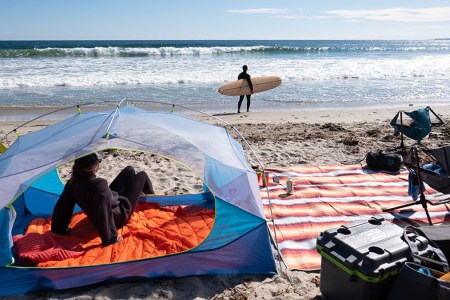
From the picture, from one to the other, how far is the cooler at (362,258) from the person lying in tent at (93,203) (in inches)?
75.4

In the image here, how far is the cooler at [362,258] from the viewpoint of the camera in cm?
278

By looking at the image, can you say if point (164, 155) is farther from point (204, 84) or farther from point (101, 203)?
point (204, 84)

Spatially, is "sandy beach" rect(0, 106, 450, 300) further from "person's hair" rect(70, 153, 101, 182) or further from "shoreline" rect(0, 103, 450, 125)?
"person's hair" rect(70, 153, 101, 182)

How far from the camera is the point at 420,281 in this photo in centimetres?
256

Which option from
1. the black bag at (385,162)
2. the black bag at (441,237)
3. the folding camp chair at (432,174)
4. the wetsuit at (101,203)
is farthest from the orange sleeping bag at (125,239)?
the black bag at (385,162)

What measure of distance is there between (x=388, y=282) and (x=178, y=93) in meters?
13.2

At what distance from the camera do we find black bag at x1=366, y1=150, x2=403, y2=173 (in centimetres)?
618

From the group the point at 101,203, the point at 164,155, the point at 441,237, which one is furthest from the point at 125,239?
the point at 441,237

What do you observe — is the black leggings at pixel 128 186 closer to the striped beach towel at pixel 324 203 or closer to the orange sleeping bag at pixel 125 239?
the orange sleeping bag at pixel 125 239

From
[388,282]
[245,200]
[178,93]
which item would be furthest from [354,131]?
[178,93]

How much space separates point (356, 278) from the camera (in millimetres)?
2842

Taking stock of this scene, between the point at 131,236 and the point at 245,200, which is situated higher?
the point at 245,200

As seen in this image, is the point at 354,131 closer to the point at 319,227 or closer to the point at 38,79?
the point at 319,227

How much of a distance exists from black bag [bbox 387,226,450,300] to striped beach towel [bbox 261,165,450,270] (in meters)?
1.11
